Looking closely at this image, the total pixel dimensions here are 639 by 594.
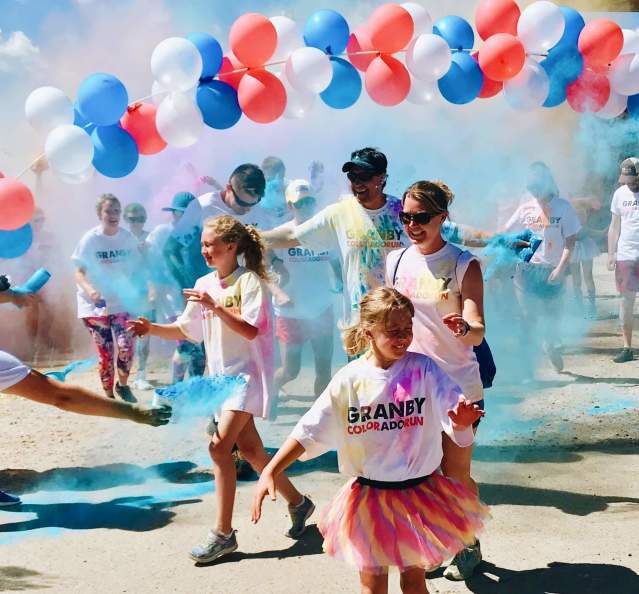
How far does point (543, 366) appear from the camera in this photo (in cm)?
800

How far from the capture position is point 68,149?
4723 mm

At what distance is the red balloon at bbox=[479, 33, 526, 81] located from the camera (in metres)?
5.32

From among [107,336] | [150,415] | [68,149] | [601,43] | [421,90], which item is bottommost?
[150,415]

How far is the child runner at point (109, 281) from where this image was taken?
6.32 metres

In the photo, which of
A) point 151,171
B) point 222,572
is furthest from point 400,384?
point 151,171

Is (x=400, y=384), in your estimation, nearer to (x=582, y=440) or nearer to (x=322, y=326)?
(x=582, y=440)

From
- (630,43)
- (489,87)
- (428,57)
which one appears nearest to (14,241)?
(428,57)

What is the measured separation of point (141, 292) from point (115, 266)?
30cm

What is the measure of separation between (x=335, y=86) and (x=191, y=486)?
2358 millimetres

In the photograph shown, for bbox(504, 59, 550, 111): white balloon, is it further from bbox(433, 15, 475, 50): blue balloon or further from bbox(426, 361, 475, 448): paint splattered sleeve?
bbox(426, 361, 475, 448): paint splattered sleeve

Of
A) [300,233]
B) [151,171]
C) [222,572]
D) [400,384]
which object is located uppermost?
[151,171]

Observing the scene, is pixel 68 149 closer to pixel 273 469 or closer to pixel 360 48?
pixel 360 48

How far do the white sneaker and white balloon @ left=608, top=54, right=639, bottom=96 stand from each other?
12.9 ft

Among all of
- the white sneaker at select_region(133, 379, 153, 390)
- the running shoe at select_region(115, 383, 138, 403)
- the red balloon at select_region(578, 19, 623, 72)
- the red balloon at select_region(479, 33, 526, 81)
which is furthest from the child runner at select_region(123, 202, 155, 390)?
the red balloon at select_region(578, 19, 623, 72)
